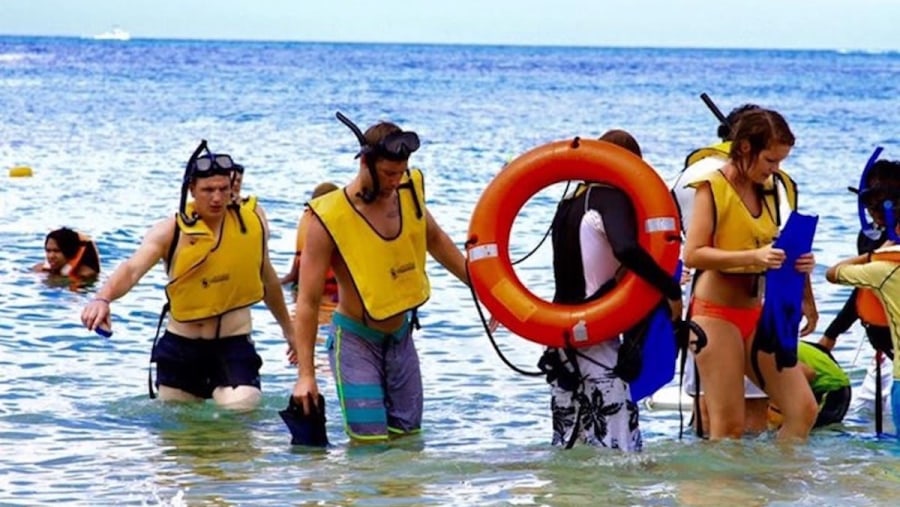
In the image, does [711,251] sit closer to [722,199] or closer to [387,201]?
[722,199]

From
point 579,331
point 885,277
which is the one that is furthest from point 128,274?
point 885,277

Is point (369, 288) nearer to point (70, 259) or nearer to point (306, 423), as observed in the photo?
point (306, 423)

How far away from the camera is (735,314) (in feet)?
20.5

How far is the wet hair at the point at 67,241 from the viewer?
12.9 meters

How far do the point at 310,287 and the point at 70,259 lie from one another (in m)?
7.16

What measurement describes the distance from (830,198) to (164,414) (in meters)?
14.1

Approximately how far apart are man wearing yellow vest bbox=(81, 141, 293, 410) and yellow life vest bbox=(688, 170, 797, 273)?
7.81ft

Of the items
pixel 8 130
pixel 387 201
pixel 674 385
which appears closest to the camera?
pixel 387 201

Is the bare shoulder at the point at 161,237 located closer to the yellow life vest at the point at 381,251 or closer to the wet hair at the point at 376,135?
the yellow life vest at the point at 381,251

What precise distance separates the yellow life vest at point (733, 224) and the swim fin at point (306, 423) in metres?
1.68

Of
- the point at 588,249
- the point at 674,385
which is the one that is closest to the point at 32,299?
the point at 674,385

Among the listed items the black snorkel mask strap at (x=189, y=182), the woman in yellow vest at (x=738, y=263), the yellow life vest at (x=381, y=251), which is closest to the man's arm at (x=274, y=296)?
the black snorkel mask strap at (x=189, y=182)

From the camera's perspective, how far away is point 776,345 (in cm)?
626

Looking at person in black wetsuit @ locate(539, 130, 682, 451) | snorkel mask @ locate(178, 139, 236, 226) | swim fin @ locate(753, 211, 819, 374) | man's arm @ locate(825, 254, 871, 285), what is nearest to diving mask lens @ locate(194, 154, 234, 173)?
snorkel mask @ locate(178, 139, 236, 226)
